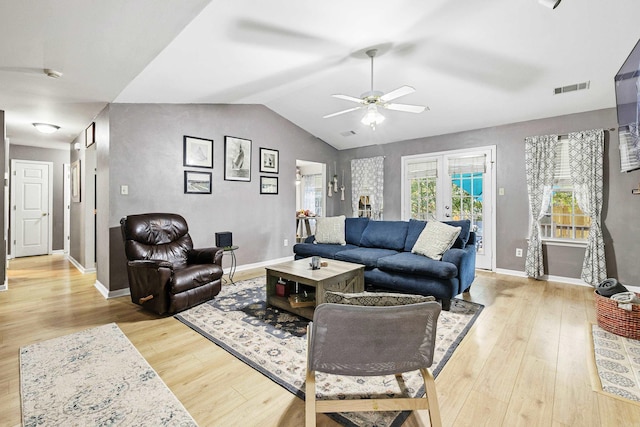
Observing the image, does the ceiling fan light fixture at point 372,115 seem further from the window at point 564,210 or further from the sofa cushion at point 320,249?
the window at point 564,210

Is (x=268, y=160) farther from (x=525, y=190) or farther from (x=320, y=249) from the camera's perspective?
(x=525, y=190)

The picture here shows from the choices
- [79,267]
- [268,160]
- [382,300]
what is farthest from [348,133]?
[79,267]

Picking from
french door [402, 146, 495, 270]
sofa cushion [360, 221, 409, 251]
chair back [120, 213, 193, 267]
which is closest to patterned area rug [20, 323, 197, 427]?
chair back [120, 213, 193, 267]

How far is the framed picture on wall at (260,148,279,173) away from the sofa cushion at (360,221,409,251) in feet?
6.73

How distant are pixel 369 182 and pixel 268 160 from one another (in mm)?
2272

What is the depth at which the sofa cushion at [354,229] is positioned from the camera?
4.63m

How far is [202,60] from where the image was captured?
A: 113 inches

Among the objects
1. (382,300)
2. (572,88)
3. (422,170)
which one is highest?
(572,88)

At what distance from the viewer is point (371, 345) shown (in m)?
1.33

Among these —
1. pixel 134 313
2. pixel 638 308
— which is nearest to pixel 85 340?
pixel 134 313

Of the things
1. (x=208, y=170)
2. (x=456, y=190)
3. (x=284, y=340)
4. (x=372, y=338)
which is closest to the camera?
(x=372, y=338)

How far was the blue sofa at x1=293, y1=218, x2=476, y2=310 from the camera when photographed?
10.1 feet

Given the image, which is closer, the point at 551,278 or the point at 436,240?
the point at 436,240

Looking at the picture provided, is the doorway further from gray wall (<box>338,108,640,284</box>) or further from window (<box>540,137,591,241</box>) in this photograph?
window (<box>540,137,591,241</box>)
